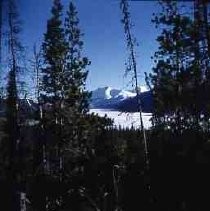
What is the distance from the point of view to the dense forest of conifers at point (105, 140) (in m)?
24.5

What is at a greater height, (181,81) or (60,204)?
(181,81)

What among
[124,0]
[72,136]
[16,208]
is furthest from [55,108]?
[16,208]

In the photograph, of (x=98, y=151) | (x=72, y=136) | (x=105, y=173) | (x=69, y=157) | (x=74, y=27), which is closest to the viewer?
(x=105, y=173)

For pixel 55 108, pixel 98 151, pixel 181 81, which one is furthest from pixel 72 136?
pixel 181 81

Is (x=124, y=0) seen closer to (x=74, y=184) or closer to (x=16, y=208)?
(x=74, y=184)

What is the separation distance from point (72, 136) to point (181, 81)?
39.0 ft

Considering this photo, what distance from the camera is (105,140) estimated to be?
37.0 m

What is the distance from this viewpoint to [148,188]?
27.3m

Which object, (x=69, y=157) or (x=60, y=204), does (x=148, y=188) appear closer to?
(x=60, y=204)

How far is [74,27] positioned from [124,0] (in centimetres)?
1815

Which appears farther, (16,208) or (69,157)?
(69,157)

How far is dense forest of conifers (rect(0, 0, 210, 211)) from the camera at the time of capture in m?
24.5

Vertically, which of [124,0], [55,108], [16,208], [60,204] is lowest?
[60,204]

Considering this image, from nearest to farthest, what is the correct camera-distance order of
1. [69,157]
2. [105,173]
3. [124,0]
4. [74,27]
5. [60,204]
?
[60,204] < [124,0] < [105,173] < [69,157] < [74,27]
